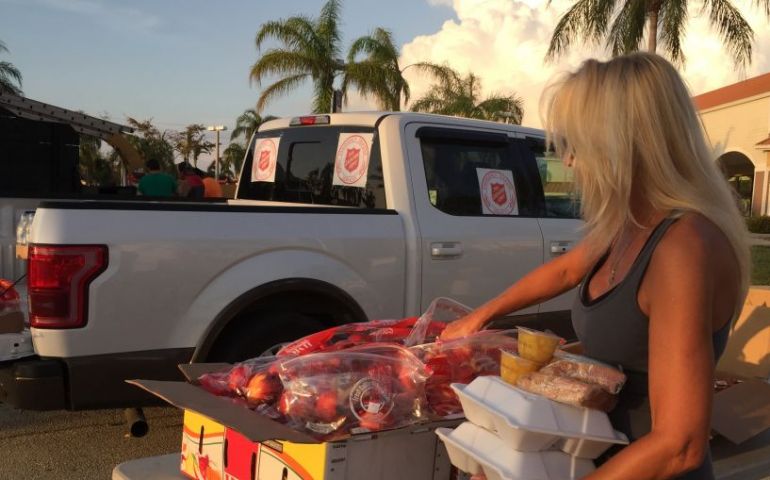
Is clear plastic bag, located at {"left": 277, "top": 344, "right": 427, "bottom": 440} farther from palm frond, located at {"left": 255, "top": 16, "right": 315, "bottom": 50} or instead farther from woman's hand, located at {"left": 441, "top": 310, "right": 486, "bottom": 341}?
palm frond, located at {"left": 255, "top": 16, "right": 315, "bottom": 50}

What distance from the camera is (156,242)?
3.20 m

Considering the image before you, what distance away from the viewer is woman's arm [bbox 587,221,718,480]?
1254 mm

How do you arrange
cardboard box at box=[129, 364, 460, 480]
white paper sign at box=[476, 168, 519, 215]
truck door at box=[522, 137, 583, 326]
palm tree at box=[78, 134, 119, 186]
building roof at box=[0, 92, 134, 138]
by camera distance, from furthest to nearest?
1. palm tree at box=[78, 134, 119, 186]
2. building roof at box=[0, 92, 134, 138]
3. truck door at box=[522, 137, 583, 326]
4. white paper sign at box=[476, 168, 519, 215]
5. cardboard box at box=[129, 364, 460, 480]

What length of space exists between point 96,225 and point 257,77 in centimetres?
2030

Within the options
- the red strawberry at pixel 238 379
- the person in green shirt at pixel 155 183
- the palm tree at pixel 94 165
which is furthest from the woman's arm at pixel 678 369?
the palm tree at pixel 94 165

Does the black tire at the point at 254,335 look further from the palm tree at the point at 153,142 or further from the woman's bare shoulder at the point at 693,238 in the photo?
the palm tree at the point at 153,142

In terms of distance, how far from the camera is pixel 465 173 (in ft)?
14.5

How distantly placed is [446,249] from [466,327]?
190 cm

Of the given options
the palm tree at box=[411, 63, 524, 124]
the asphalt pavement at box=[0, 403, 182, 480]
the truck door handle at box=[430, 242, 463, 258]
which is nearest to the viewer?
the asphalt pavement at box=[0, 403, 182, 480]

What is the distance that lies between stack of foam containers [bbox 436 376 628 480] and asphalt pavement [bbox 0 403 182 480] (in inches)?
117

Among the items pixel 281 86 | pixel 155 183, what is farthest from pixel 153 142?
pixel 155 183

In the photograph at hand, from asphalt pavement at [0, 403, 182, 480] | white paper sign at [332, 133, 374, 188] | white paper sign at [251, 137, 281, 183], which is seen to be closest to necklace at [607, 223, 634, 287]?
white paper sign at [332, 133, 374, 188]

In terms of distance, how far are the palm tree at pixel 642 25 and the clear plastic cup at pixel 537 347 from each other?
61.0ft

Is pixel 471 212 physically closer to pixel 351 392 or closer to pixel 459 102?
pixel 351 392
